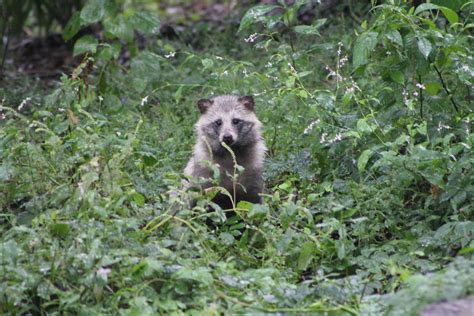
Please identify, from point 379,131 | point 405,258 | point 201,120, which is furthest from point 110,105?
point 405,258

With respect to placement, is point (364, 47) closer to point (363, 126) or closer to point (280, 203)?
point (363, 126)

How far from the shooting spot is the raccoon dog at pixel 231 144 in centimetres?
726

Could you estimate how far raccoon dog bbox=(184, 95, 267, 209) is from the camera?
23.8 ft

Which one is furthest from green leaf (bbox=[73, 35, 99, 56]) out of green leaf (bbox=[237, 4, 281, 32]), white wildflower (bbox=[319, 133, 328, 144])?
white wildflower (bbox=[319, 133, 328, 144])

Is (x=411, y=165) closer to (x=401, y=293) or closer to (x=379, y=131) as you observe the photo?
(x=379, y=131)

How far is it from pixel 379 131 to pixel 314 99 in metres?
0.53

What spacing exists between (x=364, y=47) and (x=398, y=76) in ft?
1.23

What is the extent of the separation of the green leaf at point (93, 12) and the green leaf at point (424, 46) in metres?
3.47

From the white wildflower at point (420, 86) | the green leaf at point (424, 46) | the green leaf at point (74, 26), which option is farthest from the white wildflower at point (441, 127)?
the green leaf at point (74, 26)

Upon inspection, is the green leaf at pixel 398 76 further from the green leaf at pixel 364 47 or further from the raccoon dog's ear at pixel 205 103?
the raccoon dog's ear at pixel 205 103

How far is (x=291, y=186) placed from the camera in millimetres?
7547

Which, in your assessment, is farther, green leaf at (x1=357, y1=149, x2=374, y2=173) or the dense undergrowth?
green leaf at (x1=357, y1=149, x2=374, y2=173)

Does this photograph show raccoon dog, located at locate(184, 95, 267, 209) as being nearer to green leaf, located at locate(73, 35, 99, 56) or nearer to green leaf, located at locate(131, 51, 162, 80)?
green leaf, located at locate(73, 35, 99, 56)

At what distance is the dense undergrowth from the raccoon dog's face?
0.70ft
